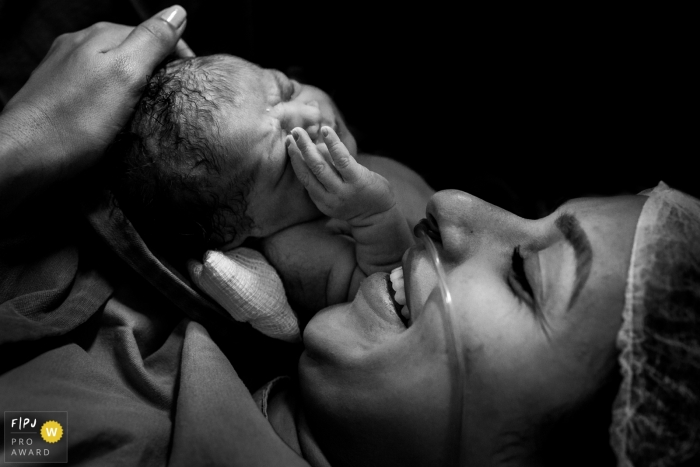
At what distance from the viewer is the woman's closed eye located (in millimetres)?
1023

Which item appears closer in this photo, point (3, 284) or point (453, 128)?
point (3, 284)

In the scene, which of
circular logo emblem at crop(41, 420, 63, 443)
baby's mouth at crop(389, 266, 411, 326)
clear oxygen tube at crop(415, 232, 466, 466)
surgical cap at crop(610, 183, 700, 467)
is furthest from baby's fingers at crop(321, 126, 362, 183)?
circular logo emblem at crop(41, 420, 63, 443)

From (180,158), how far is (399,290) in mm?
671

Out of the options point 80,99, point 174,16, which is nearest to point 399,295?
point 80,99

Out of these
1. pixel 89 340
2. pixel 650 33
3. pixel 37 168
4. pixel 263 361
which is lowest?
pixel 263 361

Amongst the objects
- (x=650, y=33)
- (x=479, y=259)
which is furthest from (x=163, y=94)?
(x=650, y=33)

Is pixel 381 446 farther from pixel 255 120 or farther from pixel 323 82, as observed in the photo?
pixel 323 82

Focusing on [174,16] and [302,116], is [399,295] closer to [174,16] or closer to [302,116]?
[302,116]

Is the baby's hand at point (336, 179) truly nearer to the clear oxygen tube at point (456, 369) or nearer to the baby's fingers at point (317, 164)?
the baby's fingers at point (317, 164)

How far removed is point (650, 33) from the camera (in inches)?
52.8

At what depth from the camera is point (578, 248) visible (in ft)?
3.23

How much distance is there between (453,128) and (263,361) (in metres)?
0.95

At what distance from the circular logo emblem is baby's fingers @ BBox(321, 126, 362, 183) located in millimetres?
851

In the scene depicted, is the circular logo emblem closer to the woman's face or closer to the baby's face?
the woman's face
